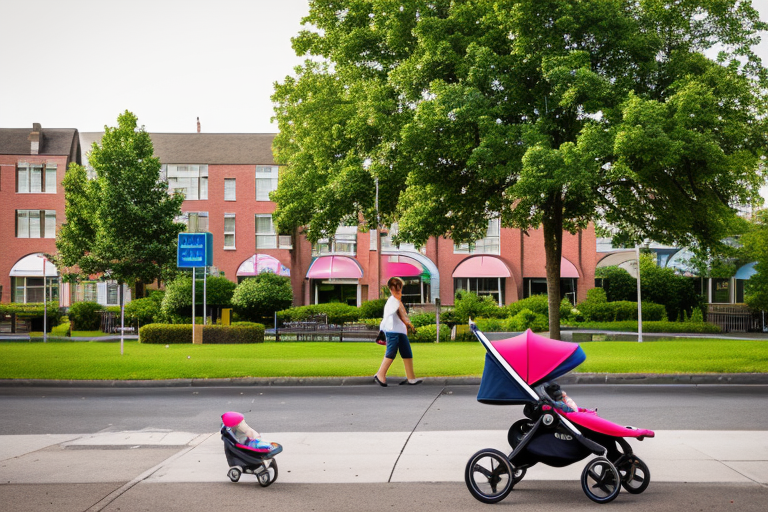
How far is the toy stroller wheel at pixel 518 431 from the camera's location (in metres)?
6.06

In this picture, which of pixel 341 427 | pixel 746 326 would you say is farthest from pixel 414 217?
pixel 746 326

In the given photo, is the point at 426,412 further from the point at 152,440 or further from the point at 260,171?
the point at 260,171

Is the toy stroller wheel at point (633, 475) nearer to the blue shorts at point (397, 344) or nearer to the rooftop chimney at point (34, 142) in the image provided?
the blue shorts at point (397, 344)

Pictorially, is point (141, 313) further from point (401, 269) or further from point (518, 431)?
point (518, 431)

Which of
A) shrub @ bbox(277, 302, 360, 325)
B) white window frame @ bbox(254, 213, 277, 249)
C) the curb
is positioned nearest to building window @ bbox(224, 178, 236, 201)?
white window frame @ bbox(254, 213, 277, 249)

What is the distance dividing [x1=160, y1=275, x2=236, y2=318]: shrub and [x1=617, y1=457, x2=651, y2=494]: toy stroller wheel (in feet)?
97.0

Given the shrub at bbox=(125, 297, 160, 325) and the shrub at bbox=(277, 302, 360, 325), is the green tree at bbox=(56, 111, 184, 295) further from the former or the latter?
the shrub at bbox=(277, 302, 360, 325)

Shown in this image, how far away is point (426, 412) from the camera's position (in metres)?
10.6

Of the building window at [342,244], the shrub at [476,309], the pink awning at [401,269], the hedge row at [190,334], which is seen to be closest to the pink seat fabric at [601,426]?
the hedge row at [190,334]

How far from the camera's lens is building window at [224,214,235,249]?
50.6m

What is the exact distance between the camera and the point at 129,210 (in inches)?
1490

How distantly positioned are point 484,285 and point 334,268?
957cm

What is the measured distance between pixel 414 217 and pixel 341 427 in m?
13.2

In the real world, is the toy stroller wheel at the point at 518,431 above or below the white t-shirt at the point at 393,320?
below
